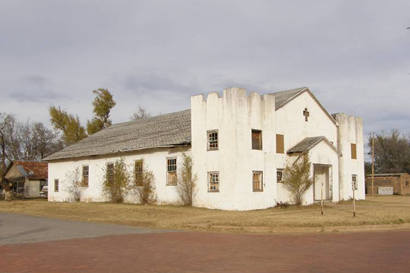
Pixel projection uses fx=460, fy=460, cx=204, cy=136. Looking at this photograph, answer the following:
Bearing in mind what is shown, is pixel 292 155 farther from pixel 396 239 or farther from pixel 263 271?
pixel 263 271

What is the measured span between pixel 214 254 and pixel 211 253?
7.1 inches

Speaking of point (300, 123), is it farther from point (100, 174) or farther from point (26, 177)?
point (26, 177)

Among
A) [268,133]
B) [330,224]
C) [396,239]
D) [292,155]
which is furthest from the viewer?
[292,155]

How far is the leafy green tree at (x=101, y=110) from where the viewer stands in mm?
58156

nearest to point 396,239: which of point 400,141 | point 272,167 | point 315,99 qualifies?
point 272,167

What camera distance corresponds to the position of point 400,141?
78125mm

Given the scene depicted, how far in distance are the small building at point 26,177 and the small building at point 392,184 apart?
42.5 metres

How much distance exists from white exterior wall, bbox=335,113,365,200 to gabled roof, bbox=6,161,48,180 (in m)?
38.2

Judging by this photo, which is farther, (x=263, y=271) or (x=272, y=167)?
(x=272, y=167)

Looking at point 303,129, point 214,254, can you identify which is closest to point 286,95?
point 303,129

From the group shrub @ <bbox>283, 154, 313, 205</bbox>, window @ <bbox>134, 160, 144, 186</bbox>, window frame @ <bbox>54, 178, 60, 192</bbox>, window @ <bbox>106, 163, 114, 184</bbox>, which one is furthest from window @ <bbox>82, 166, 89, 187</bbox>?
shrub @ <bbox>283, 154, 313, 205</bbox>

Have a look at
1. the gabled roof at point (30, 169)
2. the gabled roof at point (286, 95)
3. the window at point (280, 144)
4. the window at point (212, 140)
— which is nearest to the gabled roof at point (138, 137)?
the window at point (212, 140)

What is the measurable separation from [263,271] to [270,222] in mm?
9394

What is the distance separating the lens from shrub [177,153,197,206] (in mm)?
29103
